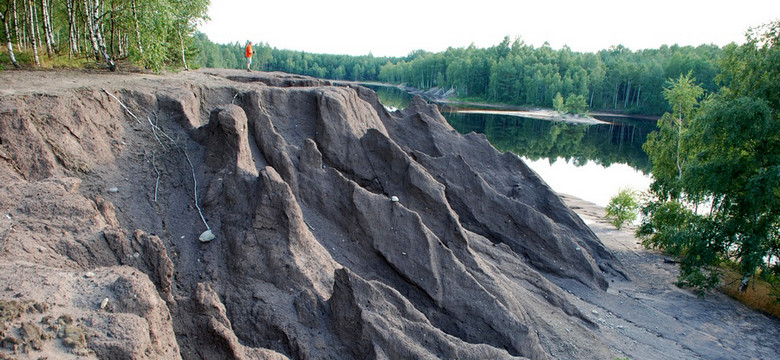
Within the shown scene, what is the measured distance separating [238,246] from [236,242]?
123mm

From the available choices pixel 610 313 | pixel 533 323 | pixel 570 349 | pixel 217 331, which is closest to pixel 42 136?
pixel 217 331

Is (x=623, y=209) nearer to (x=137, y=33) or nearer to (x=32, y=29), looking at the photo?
(x=137, y=33)

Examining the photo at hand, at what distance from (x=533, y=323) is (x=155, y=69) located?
1698cm

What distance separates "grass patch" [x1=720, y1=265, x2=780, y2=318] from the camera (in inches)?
765

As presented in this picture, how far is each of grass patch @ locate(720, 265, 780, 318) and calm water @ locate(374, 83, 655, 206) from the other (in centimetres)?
1701

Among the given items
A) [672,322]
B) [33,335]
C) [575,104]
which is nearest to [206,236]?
[33,335]

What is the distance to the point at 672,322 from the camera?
17.7 meters

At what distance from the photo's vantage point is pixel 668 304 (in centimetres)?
1933

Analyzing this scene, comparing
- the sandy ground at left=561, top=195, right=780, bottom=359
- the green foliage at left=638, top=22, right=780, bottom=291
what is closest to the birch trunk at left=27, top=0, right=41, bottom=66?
the sandy ground at left=561, top=195, right=780, bottom=359

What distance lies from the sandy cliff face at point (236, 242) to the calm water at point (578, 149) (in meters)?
29.1

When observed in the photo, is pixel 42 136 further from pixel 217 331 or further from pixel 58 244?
pixel 217 331

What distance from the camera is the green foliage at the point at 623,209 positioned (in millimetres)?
31312

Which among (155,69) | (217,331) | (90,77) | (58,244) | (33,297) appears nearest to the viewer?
(33,297)

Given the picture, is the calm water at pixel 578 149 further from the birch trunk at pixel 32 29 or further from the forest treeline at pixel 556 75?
the birch trunk at pixel 32 29
